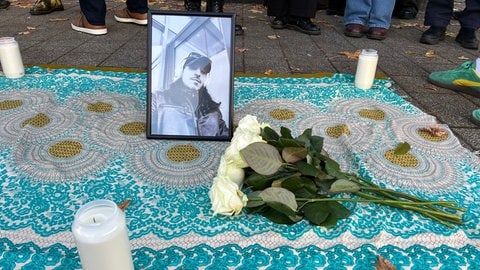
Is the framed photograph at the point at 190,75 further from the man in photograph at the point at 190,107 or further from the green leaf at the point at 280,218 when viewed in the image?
the green leaf at the point at 280,218

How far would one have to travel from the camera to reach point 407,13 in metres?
3.94

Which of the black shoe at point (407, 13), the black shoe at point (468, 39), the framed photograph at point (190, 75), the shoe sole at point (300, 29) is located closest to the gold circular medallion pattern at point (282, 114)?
the framed photograph at point (190, 75)

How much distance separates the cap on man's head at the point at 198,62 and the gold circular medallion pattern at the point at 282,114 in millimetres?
373

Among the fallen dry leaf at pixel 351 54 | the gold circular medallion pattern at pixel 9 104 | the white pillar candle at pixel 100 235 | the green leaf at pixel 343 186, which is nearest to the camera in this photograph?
the white pillar candle at pixel 100 235

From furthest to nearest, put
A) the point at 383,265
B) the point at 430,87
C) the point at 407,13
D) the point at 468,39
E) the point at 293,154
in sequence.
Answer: the point at 407,13 < the point at 468,39 < the point at 430,87 < the point at 293,154 < the point at 383,265

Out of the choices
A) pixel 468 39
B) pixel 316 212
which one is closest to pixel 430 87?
pixel 468 39

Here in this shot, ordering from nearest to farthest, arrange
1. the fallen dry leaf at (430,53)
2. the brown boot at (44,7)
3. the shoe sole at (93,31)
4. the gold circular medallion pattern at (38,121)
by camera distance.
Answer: the gold circular medallion pattern at (38,121)
the fallen dry leaf at (430,53)
the shoe sole at (93,31)
the brown boot at (44,7)

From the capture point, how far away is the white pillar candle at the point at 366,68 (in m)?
1.71

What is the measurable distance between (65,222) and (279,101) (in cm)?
98

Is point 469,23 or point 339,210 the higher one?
point 469,23

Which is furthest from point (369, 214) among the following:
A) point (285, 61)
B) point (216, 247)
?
point (285, 61)

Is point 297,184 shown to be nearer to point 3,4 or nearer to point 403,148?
point 403,148

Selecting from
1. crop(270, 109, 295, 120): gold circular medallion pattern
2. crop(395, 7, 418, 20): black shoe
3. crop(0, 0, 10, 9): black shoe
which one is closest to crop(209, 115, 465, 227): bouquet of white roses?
crop(270, 109, 295, 120): gold circular medallion pattern

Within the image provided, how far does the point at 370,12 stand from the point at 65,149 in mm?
2603
